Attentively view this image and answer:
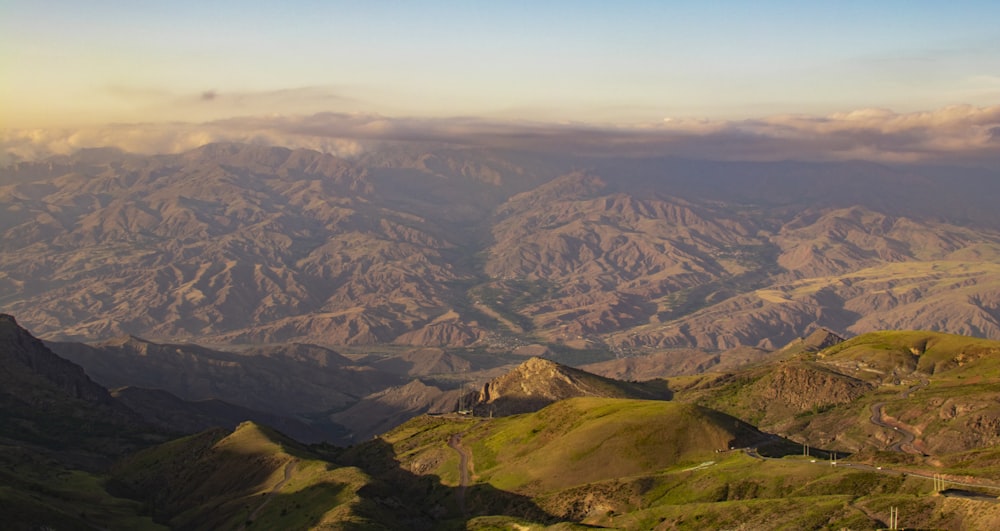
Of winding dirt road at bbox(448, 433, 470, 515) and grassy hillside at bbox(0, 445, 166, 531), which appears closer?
grassy hillside at bbox(0, 445, 166, 531)

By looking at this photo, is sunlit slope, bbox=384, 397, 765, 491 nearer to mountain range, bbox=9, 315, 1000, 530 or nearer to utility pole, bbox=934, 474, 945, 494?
mountain range, bbox=9, 315, 1000, 530

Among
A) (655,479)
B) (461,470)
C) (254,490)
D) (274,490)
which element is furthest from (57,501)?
(655,479)

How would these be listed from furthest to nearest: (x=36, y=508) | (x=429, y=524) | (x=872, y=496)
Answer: (x=429, y=524) → (x=36, y=508) → (x=872, y=496)

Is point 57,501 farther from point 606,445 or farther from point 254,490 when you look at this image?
point 606,445

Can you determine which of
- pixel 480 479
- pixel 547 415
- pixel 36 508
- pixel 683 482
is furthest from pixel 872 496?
pixel 36 508

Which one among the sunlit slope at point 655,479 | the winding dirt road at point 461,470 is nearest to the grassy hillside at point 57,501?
the winding dirt road at point 461,470

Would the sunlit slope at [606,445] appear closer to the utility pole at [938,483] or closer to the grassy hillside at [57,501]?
the utility pole at [938,483]

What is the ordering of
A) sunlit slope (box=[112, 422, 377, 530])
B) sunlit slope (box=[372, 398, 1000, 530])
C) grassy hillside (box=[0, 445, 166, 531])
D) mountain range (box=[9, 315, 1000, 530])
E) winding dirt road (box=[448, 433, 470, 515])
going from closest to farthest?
1. sunlit slope (box=[372, 398, 1000, 530])
2. mountain range (box=[9, 315, 1000, 530])
3. grassy hillside (box=[0, 445, 166, 531])
4. sunlit slope (box=[112, 422, 377, 530])
5. winding dirt road (box=[448, 433, 470, 515])

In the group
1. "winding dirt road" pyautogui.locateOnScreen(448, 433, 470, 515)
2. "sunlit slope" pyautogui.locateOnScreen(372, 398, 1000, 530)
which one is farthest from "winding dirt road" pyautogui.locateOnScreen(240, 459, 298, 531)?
"winding dirt road" pyautogui.locateOnScreen(448, 433, 470, 515)

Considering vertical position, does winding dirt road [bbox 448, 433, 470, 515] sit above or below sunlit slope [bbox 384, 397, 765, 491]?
below

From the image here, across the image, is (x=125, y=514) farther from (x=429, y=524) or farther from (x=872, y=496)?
(x=872, y=496)

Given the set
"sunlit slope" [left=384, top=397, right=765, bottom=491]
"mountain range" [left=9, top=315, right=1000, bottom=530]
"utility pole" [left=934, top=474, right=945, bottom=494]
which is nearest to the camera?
"utility pole" [left=934, top=474, right=945, bottom=494]
